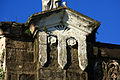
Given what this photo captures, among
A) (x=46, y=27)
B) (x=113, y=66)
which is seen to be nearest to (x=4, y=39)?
(x=46, y=27)

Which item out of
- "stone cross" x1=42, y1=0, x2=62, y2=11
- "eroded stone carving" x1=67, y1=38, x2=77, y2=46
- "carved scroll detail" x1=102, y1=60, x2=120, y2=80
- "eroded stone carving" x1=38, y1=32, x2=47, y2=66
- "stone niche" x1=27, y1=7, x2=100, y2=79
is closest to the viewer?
"eroded stone carving" x1=38, y1=32, x2=47, y2=66

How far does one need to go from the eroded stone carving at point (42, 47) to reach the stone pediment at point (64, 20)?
0.19 meters

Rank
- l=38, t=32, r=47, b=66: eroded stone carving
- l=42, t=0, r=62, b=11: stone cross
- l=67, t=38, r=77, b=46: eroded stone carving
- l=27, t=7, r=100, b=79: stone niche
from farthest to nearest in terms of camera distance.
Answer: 1. l=42, t=0, r=62, b=11: stone cross
2. l=67, t=38, r=77, b=46: eroded stone carving
3. l=27, t=7, r=100, b=79: stone niche
4. l=38, t=32, r=47, b=66: eroded stone carving

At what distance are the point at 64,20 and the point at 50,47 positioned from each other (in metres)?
0.81

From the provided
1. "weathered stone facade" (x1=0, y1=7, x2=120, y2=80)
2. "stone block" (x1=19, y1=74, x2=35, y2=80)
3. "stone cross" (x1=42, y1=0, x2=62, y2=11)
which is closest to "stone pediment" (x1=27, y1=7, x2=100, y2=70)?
"weathered stone facade" (x1=0, y1=7, x2=120, y2=80)

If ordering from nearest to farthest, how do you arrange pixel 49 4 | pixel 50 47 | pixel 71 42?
pixel 50 47, pixel 71 42, pixel 49 4

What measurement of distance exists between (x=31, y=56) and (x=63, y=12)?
4.63 feet

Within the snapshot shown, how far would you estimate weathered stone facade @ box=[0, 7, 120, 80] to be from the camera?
10.2 metres

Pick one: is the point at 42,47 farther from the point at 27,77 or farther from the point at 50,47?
the point at 27,77

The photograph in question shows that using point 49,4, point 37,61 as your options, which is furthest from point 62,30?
point 49,4

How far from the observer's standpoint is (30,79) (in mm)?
10250

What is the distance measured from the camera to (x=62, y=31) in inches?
416

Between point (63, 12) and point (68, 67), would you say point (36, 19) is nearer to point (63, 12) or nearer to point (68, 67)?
point (63, 12)

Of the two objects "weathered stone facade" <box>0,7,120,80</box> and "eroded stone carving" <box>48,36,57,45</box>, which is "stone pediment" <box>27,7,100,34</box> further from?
"eroded stone carving" <box>48,36,57,45</box>
